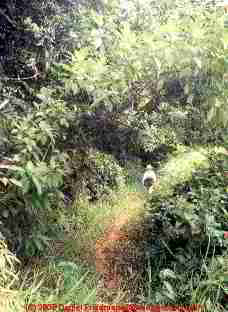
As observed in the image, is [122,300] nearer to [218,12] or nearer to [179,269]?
[179,269]

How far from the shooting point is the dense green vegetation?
146 inches

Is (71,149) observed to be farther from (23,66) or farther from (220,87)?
(220,87)

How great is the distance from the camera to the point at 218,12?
13.7 ft

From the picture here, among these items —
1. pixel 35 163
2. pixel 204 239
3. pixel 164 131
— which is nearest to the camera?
pixel 35 163

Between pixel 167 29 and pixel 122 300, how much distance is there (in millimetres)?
2496

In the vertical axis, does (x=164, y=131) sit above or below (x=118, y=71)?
below

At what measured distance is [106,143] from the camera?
4.73m

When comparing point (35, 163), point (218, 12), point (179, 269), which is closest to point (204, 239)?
point (179, 269)

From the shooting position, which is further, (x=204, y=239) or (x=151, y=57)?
(x=204, y=239)

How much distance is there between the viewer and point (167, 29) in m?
3.85

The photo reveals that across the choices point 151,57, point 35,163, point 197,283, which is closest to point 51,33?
point 151,57

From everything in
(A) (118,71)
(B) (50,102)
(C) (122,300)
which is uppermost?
(A) (118,71)

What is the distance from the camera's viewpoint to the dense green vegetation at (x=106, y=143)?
371cm

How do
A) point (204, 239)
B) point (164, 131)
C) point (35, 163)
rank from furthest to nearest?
1. point (164, 131)
2. point (204, 239)
3. point (35, 163)
